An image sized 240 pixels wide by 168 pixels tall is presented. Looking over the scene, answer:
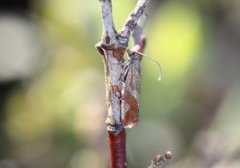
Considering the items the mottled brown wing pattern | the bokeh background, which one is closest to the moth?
the mottled brown wing pattern

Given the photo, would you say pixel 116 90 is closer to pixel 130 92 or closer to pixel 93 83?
pixel 130 92

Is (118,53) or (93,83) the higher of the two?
(118,53)

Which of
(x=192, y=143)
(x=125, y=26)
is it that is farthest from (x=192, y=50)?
(x=125, y=26)

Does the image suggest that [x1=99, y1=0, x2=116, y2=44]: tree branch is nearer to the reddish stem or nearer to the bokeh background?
the reddish stem

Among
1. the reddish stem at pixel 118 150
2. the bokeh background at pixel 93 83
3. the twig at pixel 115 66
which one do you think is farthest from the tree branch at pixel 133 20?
the bokeh background at pixel 93 83

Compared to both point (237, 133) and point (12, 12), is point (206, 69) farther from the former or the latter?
point (12, 12)

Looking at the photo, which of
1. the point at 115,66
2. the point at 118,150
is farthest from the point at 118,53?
the point at 118,150
